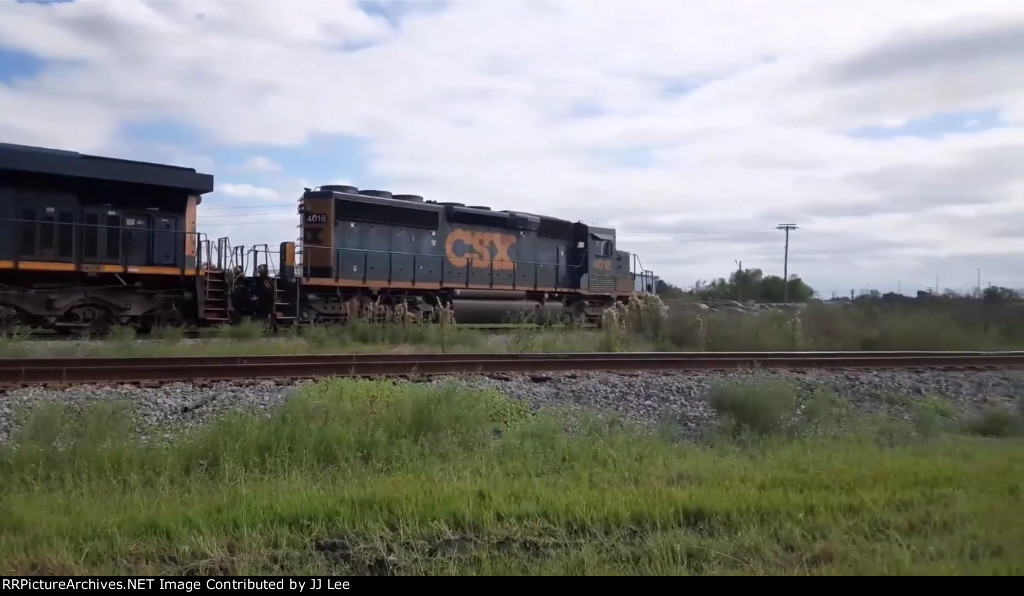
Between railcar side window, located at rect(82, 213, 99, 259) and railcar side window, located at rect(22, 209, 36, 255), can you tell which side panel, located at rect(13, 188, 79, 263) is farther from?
railcar side window, located at rect(82, 213, 99, 259)

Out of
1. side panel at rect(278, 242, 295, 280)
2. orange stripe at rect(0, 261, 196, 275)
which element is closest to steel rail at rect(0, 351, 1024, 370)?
orange stripe at rect(0, 261, 196, 275)

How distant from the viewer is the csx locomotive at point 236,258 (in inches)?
633

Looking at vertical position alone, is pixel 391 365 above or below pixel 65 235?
below

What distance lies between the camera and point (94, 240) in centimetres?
1680

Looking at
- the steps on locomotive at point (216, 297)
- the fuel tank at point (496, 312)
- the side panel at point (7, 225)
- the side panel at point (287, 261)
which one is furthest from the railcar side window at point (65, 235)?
the fuel tank at point (496, 312)

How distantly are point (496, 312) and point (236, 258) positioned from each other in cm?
784

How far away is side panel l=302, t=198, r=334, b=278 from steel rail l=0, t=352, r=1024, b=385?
7550mm

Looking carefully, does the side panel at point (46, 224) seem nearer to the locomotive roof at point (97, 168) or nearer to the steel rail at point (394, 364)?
the locomotive roof at point (97, 168)

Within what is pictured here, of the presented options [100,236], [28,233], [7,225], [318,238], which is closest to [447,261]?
[318,238]

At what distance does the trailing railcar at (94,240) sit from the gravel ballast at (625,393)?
25.6 feet

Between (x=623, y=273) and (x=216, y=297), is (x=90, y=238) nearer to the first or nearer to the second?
(x=216, y=297)

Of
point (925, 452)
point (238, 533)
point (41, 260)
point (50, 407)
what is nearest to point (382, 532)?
point (238, 533)

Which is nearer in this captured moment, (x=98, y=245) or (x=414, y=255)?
(x=98, y=245)
